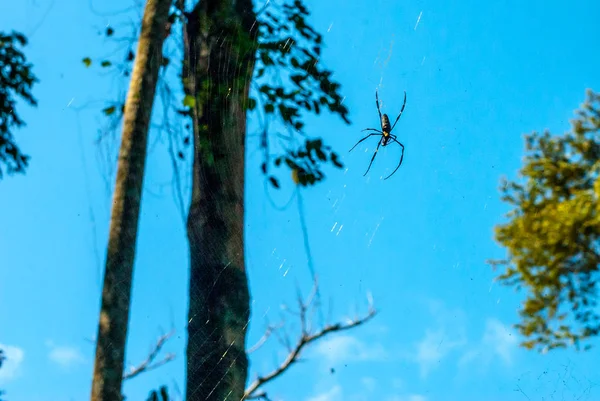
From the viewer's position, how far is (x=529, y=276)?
9508mm

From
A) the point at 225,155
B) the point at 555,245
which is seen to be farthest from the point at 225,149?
the point at 555,245

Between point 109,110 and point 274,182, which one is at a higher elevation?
point 109,110

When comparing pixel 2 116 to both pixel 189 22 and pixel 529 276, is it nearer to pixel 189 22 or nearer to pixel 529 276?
pixel 189 22

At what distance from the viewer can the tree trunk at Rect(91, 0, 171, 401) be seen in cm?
299

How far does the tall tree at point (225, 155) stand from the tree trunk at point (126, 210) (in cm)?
36

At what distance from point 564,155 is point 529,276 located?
2.26 meters

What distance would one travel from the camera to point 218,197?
3.93 metres

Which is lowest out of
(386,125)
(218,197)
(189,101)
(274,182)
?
(218,197)

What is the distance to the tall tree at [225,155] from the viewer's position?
3652 mm

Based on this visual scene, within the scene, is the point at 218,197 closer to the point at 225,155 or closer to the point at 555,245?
the point at 225,155

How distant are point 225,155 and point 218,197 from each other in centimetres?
27

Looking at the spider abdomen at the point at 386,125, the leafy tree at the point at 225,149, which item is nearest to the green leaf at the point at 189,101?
the leafy tree at the point at 225,149

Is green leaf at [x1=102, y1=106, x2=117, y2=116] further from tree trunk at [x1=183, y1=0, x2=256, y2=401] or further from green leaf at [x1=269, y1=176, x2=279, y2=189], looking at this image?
green leaf at [x1=269, y1=176, x2=279, y2=189]

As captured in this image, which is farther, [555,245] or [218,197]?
[555,245]
